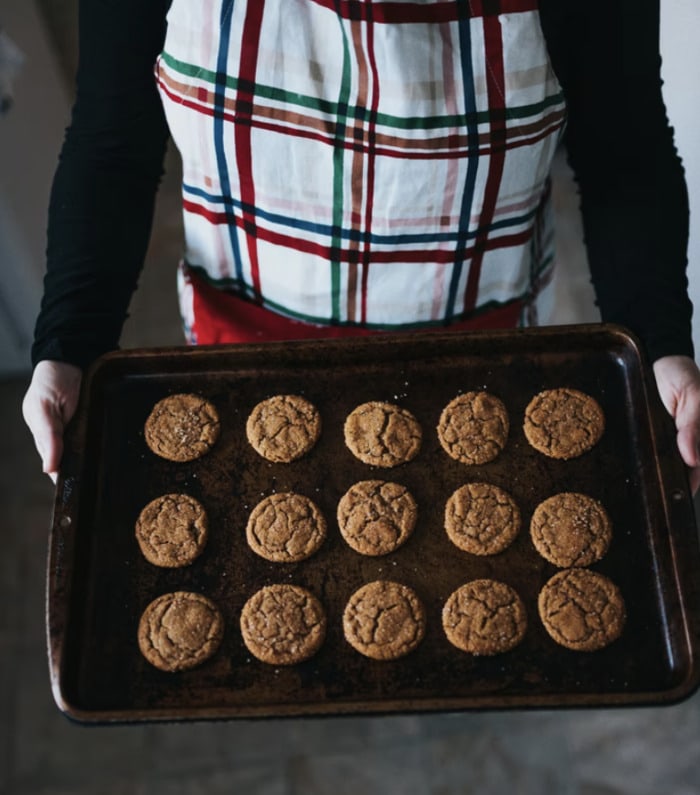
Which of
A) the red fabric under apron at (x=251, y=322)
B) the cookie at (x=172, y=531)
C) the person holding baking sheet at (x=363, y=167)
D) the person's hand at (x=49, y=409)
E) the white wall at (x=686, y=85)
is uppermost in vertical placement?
the white wall at (x=686, y=85)

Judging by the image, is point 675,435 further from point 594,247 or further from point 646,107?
point 646,107

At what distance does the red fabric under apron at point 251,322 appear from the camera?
4.59 ft

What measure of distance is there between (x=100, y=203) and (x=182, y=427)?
384 mm

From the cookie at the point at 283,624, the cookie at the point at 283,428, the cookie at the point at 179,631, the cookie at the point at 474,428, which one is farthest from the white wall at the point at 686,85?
the cookie at the point at 179,631

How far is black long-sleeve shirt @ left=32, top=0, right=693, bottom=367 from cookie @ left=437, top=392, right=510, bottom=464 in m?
0.26

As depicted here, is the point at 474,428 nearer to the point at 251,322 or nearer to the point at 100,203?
the point at 251,322

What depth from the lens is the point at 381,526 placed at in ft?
4.11

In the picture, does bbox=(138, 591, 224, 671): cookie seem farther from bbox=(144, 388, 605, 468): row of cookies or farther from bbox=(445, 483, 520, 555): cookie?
bbox=(445, 483, 520, 555): cookie

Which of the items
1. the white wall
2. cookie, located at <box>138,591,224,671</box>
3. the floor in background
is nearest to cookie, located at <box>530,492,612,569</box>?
cookie, located at <box>138,591,224,671</box>

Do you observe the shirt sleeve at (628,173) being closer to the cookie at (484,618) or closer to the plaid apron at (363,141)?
the plaid apron at (363,141)

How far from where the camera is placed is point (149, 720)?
3.56ft

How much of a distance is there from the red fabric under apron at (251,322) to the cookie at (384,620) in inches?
17.5

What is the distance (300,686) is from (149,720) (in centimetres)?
22

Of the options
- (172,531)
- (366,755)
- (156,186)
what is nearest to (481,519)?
(172,531)
